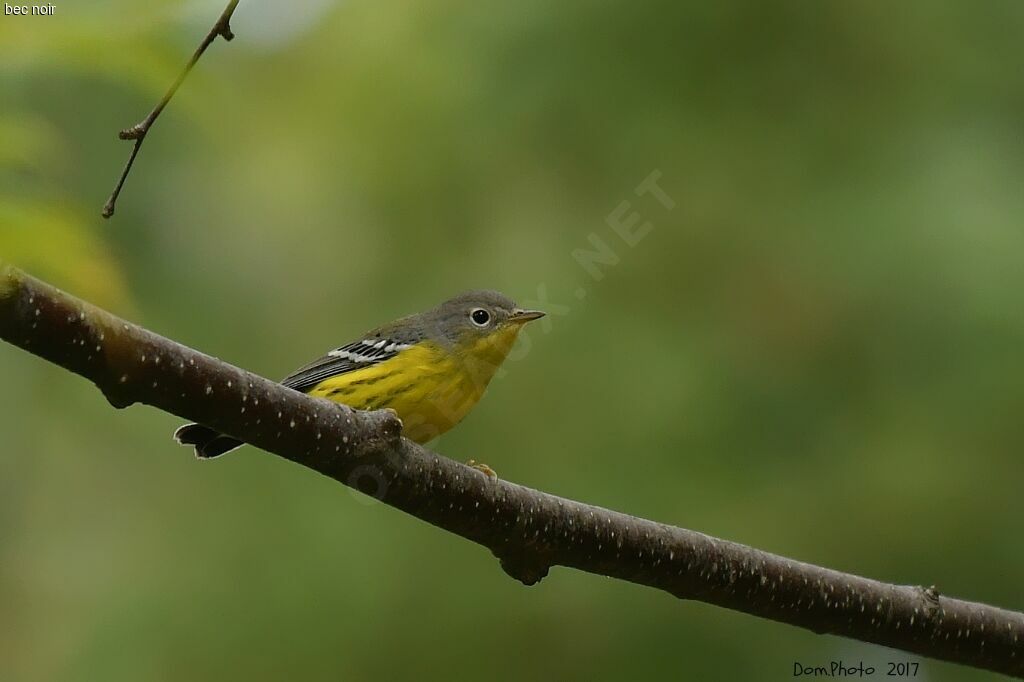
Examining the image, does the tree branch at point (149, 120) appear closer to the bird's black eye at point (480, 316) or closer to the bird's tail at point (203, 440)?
the bird's tail at point (203, 440)

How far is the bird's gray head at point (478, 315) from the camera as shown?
6.37m

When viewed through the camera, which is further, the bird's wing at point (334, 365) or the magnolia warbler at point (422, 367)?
the bird's wing at point (334, 365)

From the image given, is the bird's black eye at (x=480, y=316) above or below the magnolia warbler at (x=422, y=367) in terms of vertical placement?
above

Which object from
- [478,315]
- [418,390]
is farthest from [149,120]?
[478,315]

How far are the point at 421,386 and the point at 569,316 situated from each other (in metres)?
1.12

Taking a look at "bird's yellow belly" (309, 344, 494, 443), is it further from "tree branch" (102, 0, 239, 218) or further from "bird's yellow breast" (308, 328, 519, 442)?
"tree branch" (102, 0, 239, 218)

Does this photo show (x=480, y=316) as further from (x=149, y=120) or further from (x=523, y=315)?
(x=149, y=120)

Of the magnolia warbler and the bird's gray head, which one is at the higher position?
the bird's gray head

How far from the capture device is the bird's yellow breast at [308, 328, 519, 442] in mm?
5785

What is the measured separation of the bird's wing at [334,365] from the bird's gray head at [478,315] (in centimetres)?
28

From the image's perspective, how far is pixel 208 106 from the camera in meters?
2.38

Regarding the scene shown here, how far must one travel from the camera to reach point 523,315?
20.7ft

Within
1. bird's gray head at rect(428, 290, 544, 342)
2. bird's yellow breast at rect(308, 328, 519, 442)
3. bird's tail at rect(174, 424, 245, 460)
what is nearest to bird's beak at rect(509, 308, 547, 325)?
bird's gray head at rect(428, 290, 544, 342)

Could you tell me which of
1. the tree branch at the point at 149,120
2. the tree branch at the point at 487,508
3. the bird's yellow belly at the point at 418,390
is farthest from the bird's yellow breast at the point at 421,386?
the tree branch at the point at 149,120
